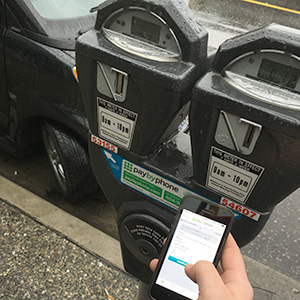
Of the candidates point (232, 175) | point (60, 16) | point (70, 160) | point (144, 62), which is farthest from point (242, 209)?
point (60, 16)

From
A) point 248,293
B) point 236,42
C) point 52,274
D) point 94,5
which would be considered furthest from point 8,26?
point 248,293

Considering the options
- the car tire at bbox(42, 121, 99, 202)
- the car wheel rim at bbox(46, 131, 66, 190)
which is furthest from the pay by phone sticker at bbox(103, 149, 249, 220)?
the car wheel rim at bbox(46, 131, 66, 190)

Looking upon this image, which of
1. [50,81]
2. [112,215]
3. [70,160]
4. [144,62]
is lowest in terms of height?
[112,215]

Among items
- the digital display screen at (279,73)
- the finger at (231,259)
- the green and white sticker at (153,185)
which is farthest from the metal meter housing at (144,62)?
the finger at (231,259)

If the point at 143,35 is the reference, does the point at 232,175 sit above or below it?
below

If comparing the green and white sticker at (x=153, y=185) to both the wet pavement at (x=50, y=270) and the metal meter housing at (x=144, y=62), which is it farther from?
the wet pavement at (x=50, y=270)

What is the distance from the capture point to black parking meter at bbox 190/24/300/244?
1149mm

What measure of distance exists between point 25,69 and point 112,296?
167 cm

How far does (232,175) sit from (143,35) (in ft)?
1.82

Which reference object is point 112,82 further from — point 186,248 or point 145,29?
point 186,248

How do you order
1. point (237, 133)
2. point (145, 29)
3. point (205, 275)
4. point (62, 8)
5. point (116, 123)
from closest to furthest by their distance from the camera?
point (205, 275) < point (237, 133) < point (145, 29) < point (116, 123) < point (62, 8)

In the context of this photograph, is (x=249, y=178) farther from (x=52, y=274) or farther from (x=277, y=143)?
(x=52, y=274)

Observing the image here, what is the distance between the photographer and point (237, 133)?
4.08ft

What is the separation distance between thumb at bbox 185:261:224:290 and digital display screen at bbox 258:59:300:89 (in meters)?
0.57
